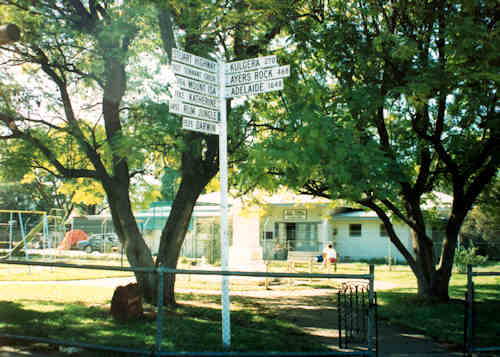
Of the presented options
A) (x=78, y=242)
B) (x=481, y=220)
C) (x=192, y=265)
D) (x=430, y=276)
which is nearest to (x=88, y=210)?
(x=78, y=242)

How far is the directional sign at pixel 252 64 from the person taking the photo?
7.10 m

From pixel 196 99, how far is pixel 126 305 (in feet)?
15.8

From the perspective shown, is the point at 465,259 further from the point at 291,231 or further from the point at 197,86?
the point at 197,86

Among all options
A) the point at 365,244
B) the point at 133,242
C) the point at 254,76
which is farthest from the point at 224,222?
the point at 365,244

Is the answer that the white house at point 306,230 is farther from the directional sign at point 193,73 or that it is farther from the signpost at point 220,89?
the directional sign at point 193,73

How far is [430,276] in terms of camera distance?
46.2 feet

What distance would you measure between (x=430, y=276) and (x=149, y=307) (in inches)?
315

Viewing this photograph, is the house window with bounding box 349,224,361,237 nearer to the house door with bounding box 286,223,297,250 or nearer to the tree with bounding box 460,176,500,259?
the house door with bounding box 286,223,297,250

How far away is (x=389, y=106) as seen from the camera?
460 inches

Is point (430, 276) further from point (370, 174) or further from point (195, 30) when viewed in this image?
point (195, 30)

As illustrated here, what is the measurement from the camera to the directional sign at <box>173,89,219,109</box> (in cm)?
688

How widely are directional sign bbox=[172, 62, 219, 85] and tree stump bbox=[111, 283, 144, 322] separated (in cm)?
484

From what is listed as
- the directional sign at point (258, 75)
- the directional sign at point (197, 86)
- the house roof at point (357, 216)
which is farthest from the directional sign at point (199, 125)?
the house roof at point (357, 216)

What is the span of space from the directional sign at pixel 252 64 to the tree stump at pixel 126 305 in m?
5.03
